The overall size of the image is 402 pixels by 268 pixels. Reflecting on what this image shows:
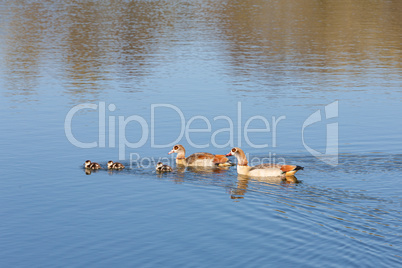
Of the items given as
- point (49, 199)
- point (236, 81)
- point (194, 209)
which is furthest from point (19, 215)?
point (236, 81)

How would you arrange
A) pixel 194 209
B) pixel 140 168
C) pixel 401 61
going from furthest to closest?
1. pixel 401 61
2. pixel 140 168
3. pixel 194 209

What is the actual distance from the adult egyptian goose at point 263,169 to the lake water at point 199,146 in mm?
364

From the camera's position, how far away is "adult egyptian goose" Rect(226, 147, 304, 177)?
76.0 feet

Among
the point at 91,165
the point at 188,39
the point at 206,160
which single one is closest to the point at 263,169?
the point at 206,160

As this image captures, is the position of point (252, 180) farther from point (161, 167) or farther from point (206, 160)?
point (161, 167)

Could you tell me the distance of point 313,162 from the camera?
24938 millimetres

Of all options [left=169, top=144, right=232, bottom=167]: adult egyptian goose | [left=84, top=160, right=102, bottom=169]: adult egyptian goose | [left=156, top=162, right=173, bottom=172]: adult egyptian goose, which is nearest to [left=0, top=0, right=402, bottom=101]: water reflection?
[left=84, top=160, right=102, bottom=169]: adult egyptian goose

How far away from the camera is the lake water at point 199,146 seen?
17328 millimetres

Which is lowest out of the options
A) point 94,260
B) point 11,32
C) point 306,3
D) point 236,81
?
point 94,260

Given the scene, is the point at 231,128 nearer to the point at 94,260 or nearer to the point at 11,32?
the point at 94,260

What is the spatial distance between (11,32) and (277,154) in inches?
1807

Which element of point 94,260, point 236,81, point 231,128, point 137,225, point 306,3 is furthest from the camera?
point 306,3

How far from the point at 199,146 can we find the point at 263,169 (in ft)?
17.3

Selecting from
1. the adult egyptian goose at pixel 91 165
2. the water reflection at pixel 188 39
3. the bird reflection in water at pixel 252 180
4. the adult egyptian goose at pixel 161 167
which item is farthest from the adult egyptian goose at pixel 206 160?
the water reflection at pixel 188 39
